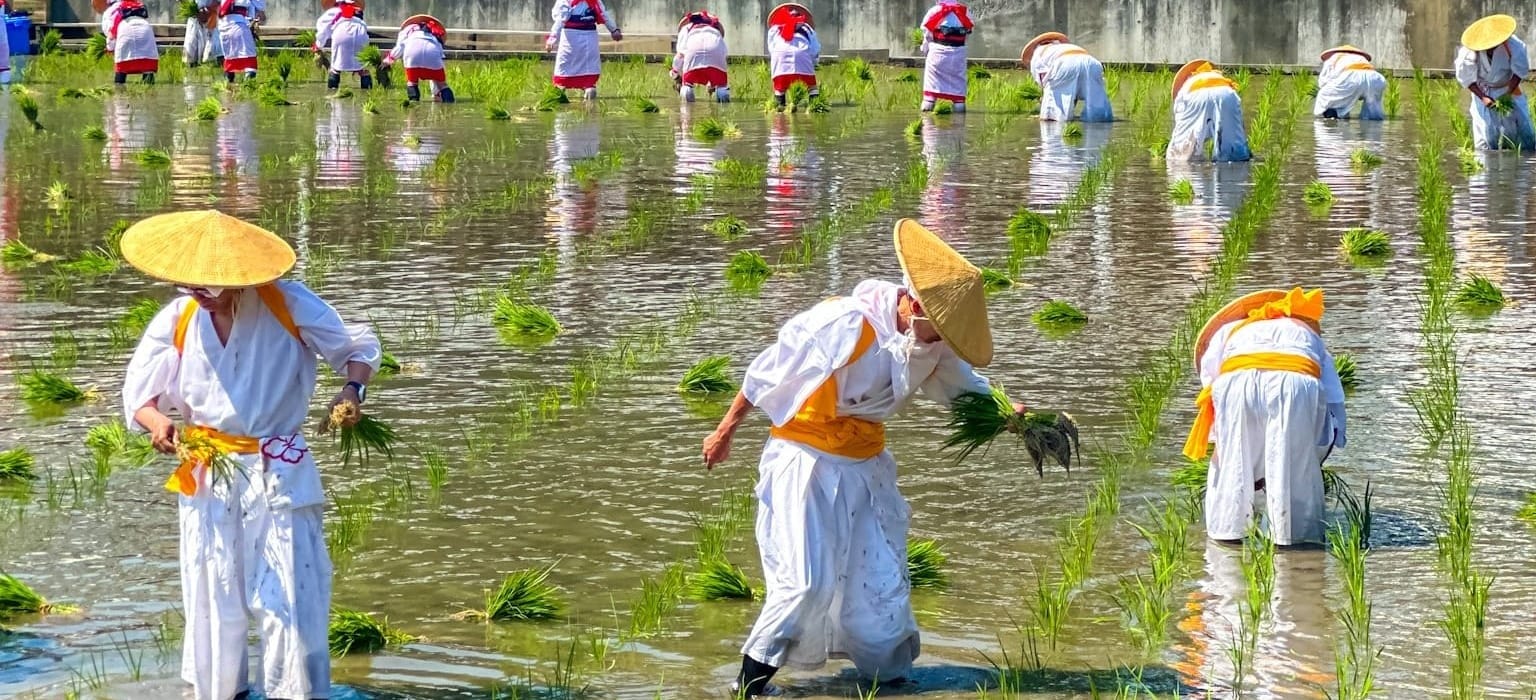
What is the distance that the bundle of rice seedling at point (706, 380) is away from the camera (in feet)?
29.9

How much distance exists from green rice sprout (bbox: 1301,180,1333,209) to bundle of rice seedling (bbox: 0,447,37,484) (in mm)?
9397

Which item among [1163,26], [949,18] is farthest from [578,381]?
[1163,26]

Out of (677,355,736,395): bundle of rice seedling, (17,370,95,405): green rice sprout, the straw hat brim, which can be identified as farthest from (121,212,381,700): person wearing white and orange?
(677,355,736,395): bundle of rice seedling

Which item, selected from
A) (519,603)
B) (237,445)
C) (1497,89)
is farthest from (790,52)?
(237,445)

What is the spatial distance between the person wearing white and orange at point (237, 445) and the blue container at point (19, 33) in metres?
27.8

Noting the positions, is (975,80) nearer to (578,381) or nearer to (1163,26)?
(1163,26)

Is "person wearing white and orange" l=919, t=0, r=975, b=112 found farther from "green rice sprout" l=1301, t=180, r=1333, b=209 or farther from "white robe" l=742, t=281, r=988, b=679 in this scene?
"white robe" l=742, t=281, r=988, b=679

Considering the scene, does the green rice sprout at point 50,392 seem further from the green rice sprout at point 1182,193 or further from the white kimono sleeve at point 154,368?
the green rice sprout at point 1182,193

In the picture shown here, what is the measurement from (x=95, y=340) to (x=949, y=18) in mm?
13208

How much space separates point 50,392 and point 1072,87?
1341cm

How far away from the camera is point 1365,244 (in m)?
12.5

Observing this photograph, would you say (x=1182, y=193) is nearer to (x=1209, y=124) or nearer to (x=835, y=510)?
(x=1209, y=124)

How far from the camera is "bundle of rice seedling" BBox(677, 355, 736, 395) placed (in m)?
9.11

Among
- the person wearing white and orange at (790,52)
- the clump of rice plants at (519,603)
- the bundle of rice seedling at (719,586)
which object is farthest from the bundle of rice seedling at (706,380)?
the person wearing white and orange at (790,52)
